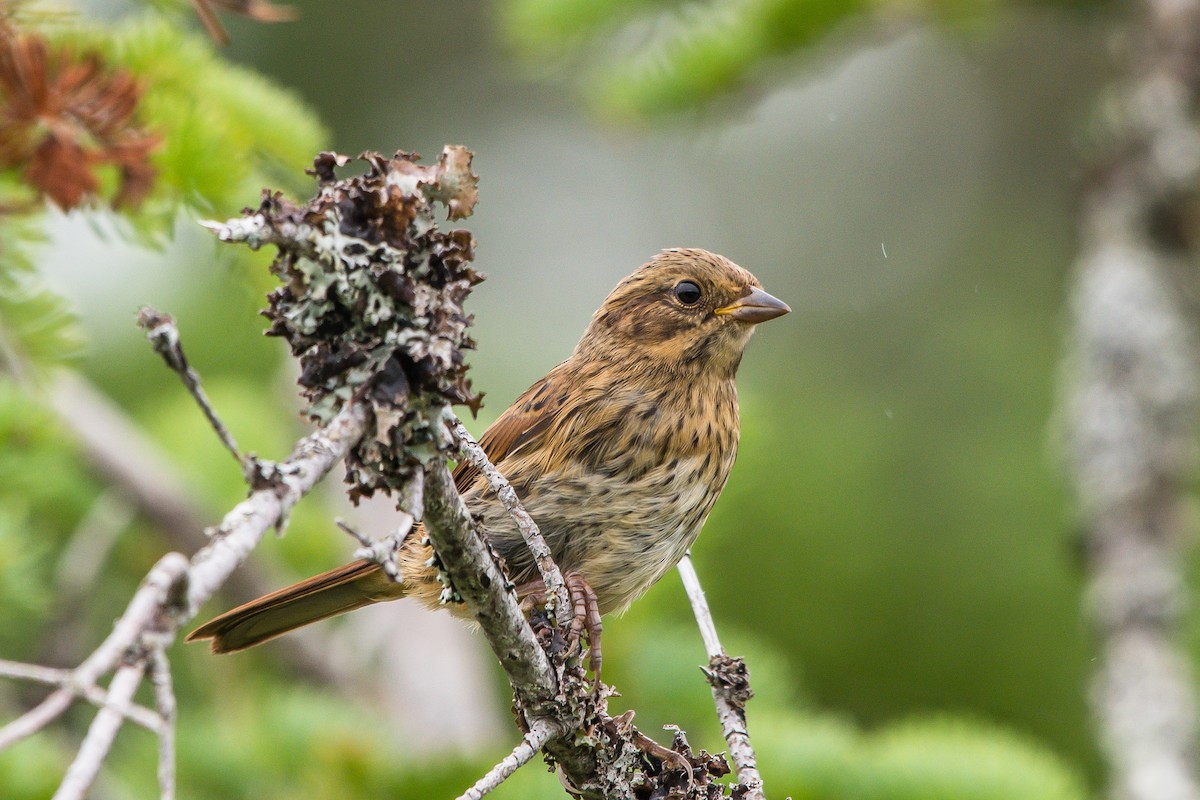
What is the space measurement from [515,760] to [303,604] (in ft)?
5.47

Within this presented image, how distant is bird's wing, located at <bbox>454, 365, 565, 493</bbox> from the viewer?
3.21 m

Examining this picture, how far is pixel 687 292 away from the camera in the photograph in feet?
11.7

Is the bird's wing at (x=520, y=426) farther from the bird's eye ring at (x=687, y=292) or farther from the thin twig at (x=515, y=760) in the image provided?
the thin twig at (x=515, y=760)

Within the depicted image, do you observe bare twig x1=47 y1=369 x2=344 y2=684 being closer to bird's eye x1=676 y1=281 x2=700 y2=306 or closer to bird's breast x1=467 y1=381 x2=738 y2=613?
bird's breast x1=467 y1=381 x2=738 y2=613


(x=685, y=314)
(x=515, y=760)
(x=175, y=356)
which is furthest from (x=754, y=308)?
(x=175, y=356)

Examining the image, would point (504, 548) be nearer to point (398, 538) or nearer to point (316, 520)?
point (398, 538)

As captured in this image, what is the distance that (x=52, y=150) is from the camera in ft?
8.38

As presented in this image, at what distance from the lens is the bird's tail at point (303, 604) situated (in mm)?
3178

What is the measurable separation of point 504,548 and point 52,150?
4.12ft

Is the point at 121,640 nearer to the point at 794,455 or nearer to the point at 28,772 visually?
the point at 28,772

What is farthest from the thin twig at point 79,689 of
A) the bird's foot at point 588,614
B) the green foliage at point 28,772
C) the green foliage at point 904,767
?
the green foliage at point 904,767

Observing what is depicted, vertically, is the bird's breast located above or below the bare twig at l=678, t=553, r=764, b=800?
above

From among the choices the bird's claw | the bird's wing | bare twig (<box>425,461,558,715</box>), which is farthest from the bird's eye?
bare twig (<box>425,461,558,715</box>)

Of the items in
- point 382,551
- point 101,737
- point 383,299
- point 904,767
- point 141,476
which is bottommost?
point 101,737
